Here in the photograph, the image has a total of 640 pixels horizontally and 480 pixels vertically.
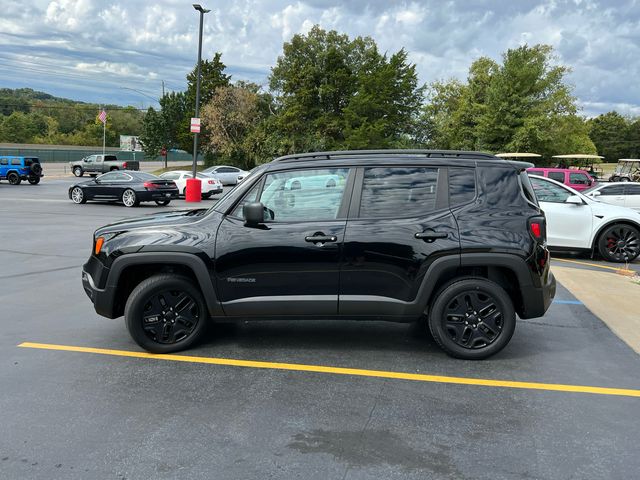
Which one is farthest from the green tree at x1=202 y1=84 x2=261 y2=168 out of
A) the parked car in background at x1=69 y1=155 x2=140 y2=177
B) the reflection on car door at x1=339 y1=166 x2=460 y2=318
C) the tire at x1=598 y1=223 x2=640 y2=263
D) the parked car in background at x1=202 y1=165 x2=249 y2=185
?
the reflection on car door at x1=339 y1=166 x2=460 y2=318

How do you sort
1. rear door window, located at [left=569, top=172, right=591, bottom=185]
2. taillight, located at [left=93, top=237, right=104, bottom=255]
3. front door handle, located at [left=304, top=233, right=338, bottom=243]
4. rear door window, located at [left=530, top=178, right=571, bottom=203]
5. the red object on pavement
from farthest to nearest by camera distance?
the red object on pavement → rear door window, located at [left=569, top=172, right=591, bottom=185] → rear door window, located at [left=530, top=178, right=571, bottom=203] → taillight, located at [left=93, top=237, right=104, bottom=255] → front door handle, located at [left=304, top=233, right=338, bottom=243]

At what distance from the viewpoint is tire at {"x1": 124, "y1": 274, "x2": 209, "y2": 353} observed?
192 inches

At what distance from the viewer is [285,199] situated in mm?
4883

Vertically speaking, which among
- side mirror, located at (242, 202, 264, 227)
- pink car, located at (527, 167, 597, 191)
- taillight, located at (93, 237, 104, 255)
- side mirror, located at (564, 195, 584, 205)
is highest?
pink car, located at (527, 167, 597, 191)

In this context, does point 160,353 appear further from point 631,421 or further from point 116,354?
point 631,421

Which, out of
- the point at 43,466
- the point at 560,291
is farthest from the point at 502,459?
the point at 560,291

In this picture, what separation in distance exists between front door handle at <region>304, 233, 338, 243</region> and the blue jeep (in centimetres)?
3203

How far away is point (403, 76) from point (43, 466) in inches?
2194

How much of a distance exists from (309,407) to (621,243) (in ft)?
30.7

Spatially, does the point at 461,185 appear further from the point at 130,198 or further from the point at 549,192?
the point at 130,198

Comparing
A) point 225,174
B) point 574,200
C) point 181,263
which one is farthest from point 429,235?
point 225,174

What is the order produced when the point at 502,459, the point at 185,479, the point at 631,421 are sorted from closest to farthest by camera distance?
the point at 185,479, the point at 502,459, the point at 631,421

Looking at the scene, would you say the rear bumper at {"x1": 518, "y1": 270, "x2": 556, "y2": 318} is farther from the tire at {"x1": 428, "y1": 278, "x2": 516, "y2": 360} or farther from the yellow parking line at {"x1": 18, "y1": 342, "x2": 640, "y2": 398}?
the yellow parking line at {"x1": 18, "y1": 342, "x2": 640, "y2": 398}

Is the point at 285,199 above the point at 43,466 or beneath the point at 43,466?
above
